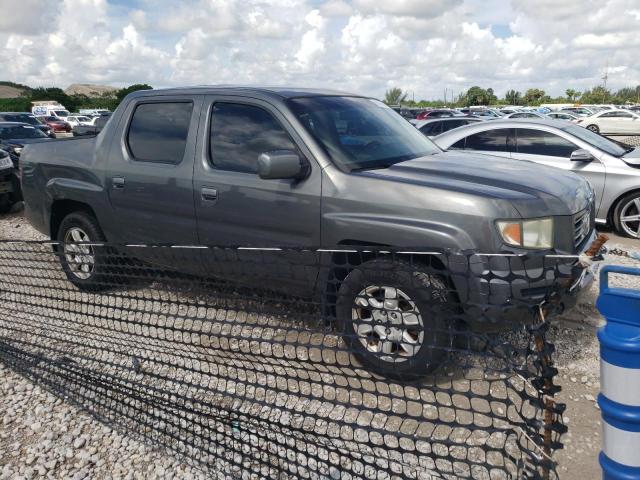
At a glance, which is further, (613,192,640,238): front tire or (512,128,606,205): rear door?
(512,128,606,205): rear door

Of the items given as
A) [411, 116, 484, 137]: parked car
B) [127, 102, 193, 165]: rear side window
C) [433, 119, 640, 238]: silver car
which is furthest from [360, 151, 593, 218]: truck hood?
[411, 116, 484, 137]: parked car

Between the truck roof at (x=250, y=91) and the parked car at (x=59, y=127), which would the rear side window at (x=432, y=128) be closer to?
the truck roof at (x=250, y=91)

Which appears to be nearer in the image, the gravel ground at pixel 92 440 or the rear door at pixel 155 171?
the gravel ground at pixel 92 440

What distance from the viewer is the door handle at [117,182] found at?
4.45 metres

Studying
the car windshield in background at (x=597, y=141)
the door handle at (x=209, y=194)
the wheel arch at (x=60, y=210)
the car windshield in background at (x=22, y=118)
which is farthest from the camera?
the car windshield in background at (x=22, y=118)

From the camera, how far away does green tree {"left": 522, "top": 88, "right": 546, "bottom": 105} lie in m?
72.1

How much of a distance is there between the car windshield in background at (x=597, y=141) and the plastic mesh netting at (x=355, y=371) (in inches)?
181

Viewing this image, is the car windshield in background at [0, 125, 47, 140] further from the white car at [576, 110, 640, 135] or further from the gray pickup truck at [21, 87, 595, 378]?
the white car at [576, 110, 640, 135]

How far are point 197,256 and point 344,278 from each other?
1076 mm

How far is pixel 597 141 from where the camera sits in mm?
7344

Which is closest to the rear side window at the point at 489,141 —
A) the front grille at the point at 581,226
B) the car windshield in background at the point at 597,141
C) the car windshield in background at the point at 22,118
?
the car windshield in background at the point at 597,141

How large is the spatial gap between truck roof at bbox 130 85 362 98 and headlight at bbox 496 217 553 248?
1.85m

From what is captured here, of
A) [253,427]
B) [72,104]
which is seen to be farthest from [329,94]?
[72,104]

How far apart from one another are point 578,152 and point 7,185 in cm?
940
